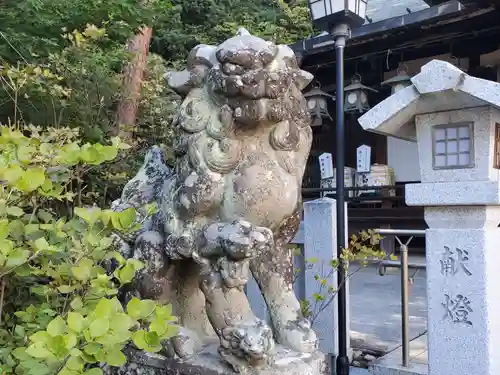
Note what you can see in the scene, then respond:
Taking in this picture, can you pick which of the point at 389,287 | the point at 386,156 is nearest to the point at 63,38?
the point at 389,287

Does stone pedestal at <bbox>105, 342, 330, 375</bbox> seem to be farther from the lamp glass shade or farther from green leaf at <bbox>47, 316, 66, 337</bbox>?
the lamp glass shade

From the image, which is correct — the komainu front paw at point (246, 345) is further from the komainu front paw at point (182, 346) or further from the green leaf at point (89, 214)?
the green leaf at point (89, 214)

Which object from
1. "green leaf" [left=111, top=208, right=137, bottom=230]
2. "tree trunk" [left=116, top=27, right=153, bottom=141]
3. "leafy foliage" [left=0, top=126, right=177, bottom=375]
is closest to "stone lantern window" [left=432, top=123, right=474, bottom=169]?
"leafy foliage" [left=0, top=126, right=177, bottom=375]

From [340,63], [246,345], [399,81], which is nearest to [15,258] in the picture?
[246,345]

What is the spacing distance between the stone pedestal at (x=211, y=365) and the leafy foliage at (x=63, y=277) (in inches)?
7.4

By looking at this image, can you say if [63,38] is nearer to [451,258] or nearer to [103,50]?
[103,50]

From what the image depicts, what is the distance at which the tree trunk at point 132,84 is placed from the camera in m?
5.05

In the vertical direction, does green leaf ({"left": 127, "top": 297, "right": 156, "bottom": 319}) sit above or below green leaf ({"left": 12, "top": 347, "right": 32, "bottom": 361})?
above

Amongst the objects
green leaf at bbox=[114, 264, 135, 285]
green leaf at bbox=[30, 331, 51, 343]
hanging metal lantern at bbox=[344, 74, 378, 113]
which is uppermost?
hanging metal lantern at bbox=[344, 74, 378, 113]

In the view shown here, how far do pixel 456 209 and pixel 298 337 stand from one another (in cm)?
142

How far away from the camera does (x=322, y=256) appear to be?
3523mm

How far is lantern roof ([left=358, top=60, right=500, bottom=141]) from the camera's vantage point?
2340 mm

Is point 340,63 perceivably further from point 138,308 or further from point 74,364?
point 74,364

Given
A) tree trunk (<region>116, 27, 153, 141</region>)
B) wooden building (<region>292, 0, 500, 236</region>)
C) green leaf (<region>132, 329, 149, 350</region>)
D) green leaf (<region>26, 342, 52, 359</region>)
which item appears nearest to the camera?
green leaf (<region>26, 342, 52, 359</region>)
